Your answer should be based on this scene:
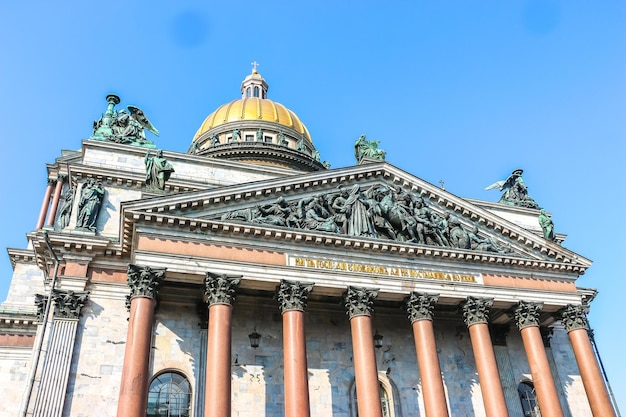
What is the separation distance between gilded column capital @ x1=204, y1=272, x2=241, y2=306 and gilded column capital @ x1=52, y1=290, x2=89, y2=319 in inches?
187

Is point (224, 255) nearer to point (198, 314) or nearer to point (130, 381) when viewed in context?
point (198, 314)

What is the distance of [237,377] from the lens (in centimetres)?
2112

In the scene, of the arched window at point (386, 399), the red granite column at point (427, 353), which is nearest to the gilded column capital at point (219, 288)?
the arched window at point (386, 399)

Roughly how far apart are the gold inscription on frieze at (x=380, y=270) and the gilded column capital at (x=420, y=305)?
34.9 inches

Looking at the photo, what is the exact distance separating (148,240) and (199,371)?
5369 millimetres

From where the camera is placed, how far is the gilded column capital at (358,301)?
20812 millimetres

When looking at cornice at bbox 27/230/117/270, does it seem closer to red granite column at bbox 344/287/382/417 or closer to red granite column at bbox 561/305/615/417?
red granite column at bbox 344/287/382/417

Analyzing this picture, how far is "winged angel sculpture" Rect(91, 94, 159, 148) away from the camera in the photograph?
2767cm

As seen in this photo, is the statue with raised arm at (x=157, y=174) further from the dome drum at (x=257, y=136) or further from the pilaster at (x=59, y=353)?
the dome drum at (x=257, y=136)

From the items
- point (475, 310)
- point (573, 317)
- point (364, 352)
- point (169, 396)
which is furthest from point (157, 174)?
point (573, 317)

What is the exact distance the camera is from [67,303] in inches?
778

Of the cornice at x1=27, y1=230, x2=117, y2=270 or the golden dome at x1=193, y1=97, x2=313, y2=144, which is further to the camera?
the golden dome at x1=193, y1=97, x2=313, y2=144

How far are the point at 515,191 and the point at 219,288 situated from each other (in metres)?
21.0

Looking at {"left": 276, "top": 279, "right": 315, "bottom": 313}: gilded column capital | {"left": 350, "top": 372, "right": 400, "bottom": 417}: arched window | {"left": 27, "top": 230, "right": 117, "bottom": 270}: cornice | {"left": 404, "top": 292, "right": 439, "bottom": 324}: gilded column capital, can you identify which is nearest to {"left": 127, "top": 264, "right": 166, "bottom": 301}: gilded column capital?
{"left": 27, "top": 230, "right": 117, "bottom": 270}: cornice
